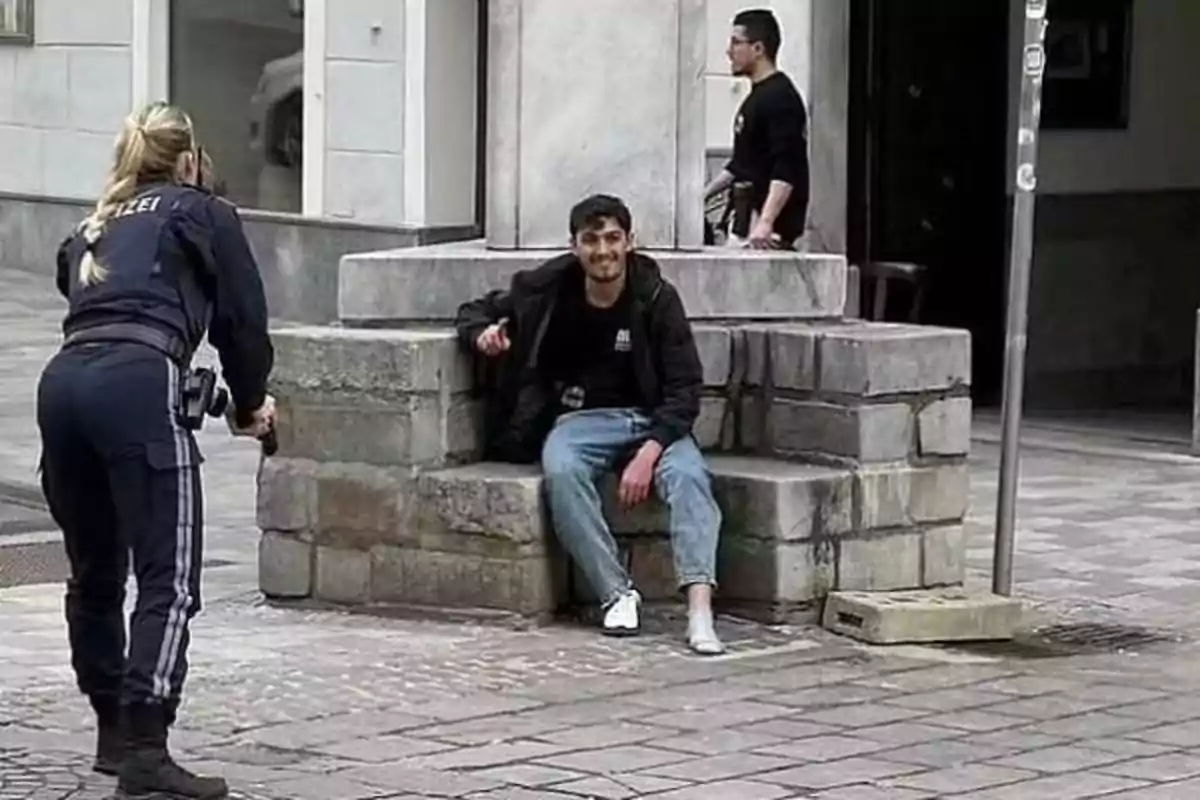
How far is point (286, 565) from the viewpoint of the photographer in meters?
9.15

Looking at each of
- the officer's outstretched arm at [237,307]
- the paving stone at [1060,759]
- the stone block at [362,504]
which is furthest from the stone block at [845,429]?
the officer's outstretched arm at [237,307]

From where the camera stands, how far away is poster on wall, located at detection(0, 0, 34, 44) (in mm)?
19750

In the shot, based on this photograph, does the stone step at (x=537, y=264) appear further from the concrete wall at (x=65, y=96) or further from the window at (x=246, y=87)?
the concrete wall at (x=65, y=96)

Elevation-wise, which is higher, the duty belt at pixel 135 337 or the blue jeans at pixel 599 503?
the duty belt at pixel 135 337

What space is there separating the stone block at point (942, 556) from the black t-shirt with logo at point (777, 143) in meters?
2.77

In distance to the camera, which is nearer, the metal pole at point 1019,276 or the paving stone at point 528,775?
the paving stone at point 528,775

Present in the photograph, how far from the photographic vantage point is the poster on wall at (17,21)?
64.8 feet

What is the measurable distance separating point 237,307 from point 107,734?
109 cm

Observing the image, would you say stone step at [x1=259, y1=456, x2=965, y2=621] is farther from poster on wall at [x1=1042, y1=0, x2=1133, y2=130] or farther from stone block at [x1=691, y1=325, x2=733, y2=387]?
poster on wall at [x1=1042, y1=0, x2=1133, y2=130]

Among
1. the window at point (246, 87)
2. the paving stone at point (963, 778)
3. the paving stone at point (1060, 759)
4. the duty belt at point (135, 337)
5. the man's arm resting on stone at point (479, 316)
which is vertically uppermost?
the window at point (246, 87)

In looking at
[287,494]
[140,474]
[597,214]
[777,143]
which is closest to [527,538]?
[287,494]

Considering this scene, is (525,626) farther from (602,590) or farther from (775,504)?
(775,504)

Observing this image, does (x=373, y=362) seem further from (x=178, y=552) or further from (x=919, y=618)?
(x=178, y=552)

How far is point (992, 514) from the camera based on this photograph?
1134 centimetres
